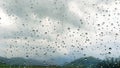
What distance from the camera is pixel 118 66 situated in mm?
79500

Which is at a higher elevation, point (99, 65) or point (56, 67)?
point (56, 67)

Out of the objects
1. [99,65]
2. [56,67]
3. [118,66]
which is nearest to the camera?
[118,66]

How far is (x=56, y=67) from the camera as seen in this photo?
154 metres

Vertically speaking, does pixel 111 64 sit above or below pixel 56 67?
below

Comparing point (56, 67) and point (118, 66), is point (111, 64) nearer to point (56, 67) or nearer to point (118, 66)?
point (118, 66)

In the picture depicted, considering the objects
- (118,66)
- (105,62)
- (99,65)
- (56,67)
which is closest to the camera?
(118,66)

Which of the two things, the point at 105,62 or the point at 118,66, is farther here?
the point at 105,62

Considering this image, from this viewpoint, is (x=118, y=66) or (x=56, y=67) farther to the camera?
(x=56, y=67)

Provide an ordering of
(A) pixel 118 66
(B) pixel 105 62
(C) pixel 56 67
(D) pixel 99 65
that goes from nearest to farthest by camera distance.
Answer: (A) pixel 118 66
(B) pixel 105 62
(D) pixel 99 65
(C) pixel 56 67

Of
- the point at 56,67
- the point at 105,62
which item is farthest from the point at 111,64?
the point at 56,67

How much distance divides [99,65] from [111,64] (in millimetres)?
8364

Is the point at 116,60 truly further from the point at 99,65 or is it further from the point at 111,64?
the point at 99,65

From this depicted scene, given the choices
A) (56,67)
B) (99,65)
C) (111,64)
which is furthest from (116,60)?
(56,67)

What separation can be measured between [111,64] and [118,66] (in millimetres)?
4385
